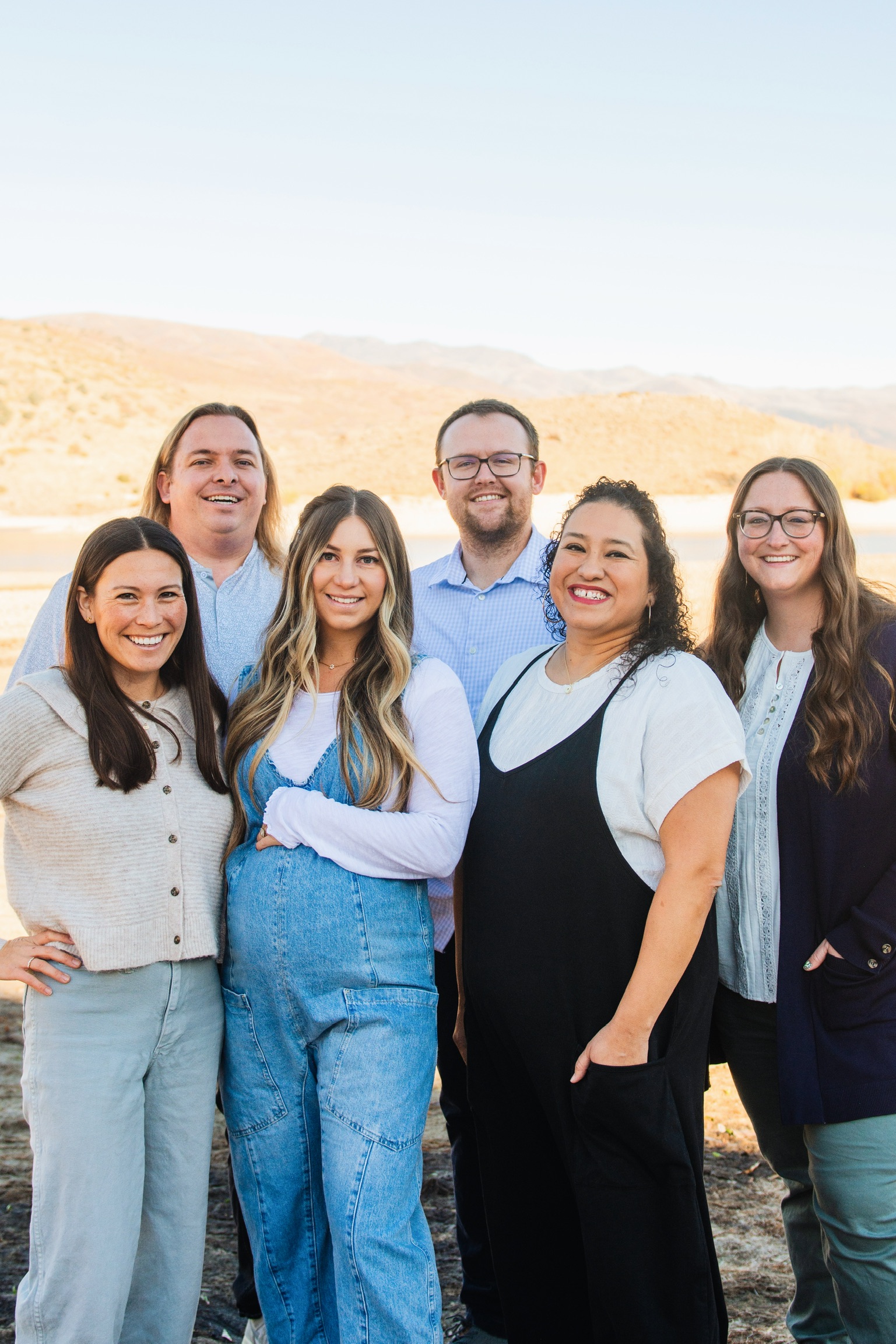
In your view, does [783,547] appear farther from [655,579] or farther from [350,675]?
[350,675]

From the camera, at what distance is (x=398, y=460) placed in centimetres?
4238

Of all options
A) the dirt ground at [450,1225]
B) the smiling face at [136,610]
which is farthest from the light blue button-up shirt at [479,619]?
the dirt ground at [450,1225]

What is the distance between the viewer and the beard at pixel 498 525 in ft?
12.3

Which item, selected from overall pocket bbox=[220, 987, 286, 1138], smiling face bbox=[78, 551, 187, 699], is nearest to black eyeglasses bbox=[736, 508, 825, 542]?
smiling face bbox=[78, 551, 187, 699]

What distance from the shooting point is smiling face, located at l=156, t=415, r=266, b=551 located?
11.6ft

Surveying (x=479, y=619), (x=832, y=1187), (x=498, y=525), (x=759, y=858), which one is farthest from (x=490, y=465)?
(x=832, y=1187)

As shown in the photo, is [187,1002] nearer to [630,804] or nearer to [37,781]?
[37,781]

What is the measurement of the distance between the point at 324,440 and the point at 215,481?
51017mm

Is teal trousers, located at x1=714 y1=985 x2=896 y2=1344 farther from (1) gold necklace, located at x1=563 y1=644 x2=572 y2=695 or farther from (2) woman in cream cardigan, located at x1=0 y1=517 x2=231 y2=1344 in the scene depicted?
(2) woman in cream cardigan, located at x1=0 y1=517 x2=231 y2=1344

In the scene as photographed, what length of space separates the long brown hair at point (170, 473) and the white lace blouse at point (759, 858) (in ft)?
5.58

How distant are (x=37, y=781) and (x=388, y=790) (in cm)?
77

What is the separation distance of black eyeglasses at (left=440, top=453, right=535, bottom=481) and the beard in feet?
0.28

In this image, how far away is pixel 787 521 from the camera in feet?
9.21

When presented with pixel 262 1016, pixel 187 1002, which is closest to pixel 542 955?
pixel 262 1016
